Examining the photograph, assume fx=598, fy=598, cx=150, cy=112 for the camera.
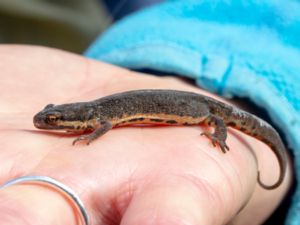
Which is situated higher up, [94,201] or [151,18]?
[151,18]

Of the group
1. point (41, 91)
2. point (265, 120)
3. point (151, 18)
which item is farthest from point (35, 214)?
point (151, 18)

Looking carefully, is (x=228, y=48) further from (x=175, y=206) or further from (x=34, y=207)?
(x=34, y=207)

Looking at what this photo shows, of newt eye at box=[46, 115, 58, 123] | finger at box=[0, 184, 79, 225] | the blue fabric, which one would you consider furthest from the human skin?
the blue fabric

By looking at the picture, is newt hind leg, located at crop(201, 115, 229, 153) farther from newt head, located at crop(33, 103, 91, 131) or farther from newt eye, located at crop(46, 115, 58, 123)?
newt eye, located at crop(46, 115, 58, 123)

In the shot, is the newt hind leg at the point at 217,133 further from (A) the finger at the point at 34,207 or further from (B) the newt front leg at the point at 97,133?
(A) the finger at the point at 34,207

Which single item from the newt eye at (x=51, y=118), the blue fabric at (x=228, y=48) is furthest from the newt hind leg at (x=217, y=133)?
the newt eye at (x=51, y=118)

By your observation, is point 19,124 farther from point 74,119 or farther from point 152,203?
point 152,203

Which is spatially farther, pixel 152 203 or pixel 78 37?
pixel 78 37
